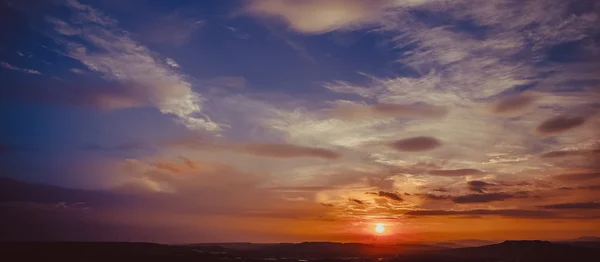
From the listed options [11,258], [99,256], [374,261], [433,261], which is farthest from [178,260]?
[433,261]

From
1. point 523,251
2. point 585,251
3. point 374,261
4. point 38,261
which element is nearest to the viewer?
point 38,261


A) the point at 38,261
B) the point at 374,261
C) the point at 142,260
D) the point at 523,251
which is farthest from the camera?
the point at 523,251

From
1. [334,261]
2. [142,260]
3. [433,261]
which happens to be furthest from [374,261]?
[142,260]

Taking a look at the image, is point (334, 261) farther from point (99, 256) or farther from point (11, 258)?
point (11, 258)

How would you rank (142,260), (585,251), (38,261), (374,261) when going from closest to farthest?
(38,261)
(142,260)
(374,261)
(585,251)

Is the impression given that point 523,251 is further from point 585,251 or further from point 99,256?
point 99,256

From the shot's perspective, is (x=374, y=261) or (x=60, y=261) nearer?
(x=60, y=261)

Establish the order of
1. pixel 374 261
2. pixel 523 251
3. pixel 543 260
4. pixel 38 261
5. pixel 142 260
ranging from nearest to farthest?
pixel 38 261 < pixel 142 260 < pixel 374 261 < pixel 543 260 < pixel 523 251

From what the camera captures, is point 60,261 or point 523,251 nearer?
point 60,261
